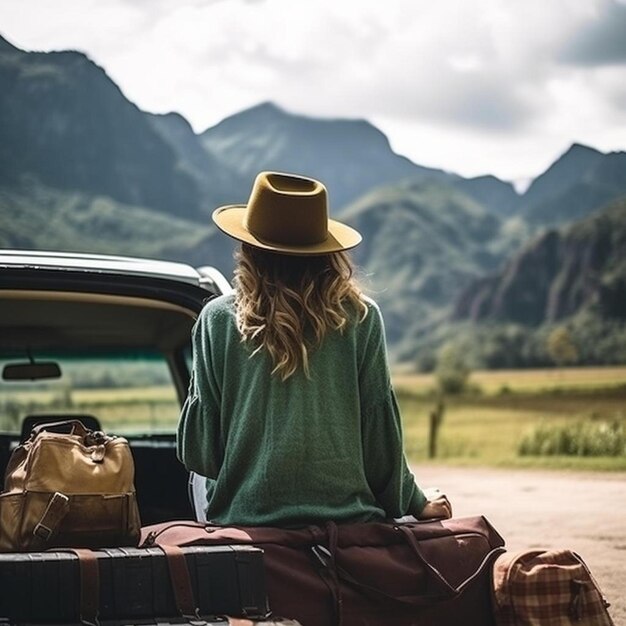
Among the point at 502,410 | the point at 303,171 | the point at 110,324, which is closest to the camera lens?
the point at 110,324

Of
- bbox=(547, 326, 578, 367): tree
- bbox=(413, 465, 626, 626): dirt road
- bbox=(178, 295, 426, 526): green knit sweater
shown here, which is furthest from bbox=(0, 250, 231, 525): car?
bbox=(547, 326, 578, 367): tree

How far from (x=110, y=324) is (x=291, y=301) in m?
2.91

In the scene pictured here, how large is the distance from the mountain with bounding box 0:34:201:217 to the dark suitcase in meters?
17.6

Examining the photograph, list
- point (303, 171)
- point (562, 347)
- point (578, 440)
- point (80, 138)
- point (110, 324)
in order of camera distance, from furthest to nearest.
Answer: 1. point (303, 171)
2. point (80, 138)
3. point (562, 347)
4. point (578, 440)
5. point (110, 324)

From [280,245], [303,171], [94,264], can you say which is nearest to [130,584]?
[280,245]

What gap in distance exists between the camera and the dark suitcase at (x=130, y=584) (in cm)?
295

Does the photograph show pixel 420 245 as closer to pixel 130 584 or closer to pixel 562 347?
pixel 562 347

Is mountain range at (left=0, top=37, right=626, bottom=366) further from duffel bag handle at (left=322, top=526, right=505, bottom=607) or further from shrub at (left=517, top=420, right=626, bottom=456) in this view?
duffel bag handle at (left=322, top=526, right=505, bottom=607)

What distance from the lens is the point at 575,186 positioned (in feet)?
122

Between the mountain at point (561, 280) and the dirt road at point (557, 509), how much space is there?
42.5ft

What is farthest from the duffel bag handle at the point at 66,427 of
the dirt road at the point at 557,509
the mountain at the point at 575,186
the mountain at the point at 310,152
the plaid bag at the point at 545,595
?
the mountain at the point at 310,152

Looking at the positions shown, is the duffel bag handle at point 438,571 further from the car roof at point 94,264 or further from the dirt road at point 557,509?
the dirt road at point 557,509

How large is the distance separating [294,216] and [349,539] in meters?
0.92

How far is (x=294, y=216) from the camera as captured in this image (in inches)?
144
